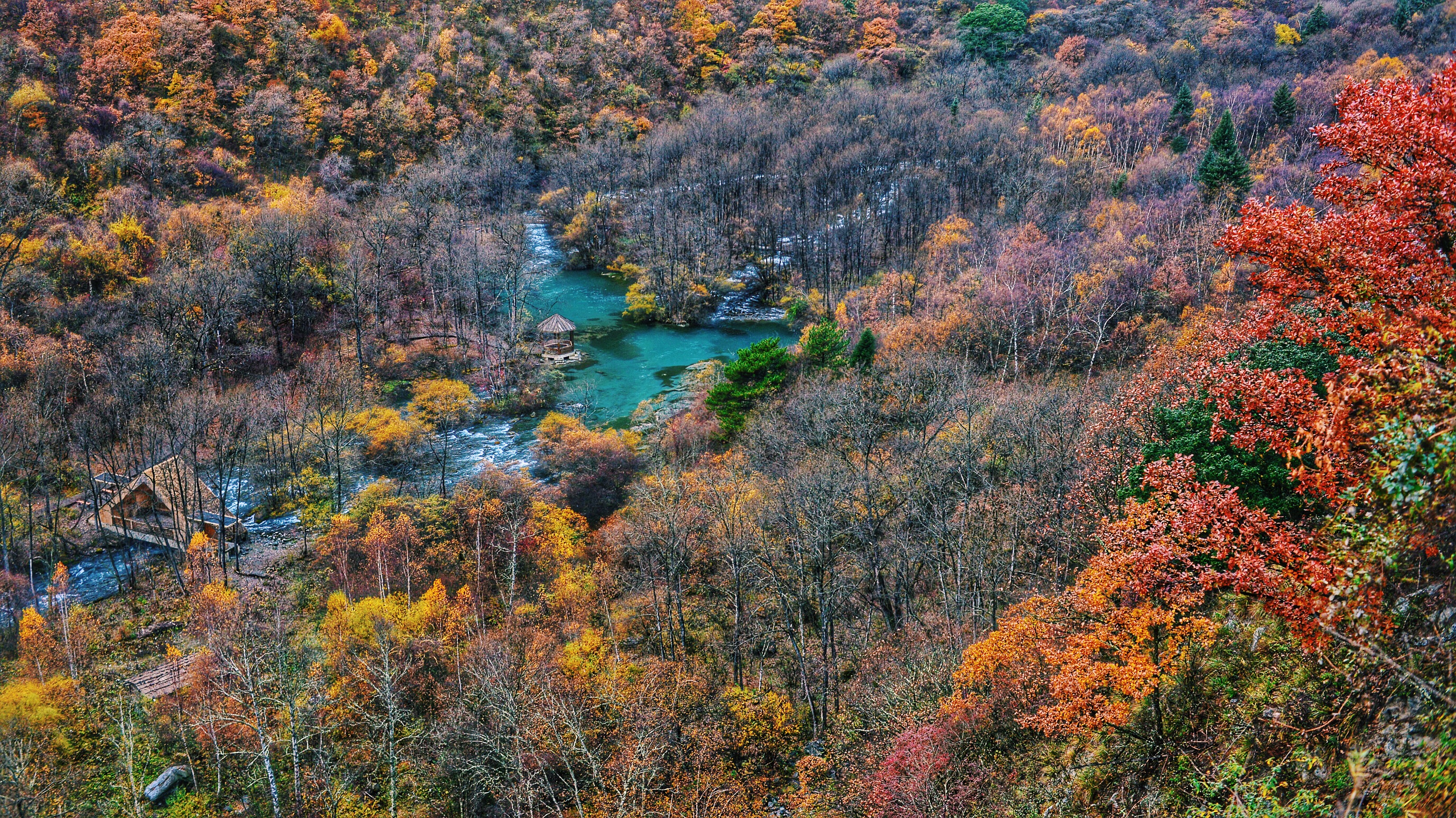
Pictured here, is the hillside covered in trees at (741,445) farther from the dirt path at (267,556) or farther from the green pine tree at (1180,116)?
the green pine tree at (1180,116)

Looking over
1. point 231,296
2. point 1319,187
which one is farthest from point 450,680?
point 231,296

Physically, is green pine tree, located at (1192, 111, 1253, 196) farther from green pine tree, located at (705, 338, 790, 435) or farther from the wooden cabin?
the wooden cabin

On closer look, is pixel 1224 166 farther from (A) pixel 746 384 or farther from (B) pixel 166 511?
(B) pixel 166 511

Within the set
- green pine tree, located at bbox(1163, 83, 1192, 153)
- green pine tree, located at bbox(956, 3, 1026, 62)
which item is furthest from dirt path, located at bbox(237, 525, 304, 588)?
green pine tree, located at bbox(956, 3, 1026, 62)

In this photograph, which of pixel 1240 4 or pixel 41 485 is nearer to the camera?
pixel 41 485

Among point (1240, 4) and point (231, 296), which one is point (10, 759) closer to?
point (231, 296)

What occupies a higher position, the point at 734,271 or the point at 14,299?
the point at 14,299
